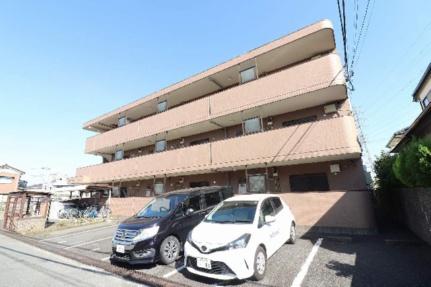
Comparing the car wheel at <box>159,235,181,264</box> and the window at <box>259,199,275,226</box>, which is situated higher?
the window at <box>259,199,275,226</box>

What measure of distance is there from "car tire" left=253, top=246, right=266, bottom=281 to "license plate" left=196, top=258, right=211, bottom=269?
0.91 metres

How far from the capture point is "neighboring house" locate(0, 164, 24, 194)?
119 ft

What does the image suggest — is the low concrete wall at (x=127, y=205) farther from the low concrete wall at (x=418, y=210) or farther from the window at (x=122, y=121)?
the low concrete wall at (x=418, y=210)

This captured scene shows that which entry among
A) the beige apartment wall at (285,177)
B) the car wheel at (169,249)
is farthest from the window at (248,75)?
the car wheel at (169,249)

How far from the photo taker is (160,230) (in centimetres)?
607

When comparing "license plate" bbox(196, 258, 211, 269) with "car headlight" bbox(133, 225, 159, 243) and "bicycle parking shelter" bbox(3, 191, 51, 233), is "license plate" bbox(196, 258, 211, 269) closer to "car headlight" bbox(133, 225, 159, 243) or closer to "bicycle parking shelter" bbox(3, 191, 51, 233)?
"car headlight" bbox(133, 225, 159, 243)

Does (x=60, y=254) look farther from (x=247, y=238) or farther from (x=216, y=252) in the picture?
(x=247, y=238)

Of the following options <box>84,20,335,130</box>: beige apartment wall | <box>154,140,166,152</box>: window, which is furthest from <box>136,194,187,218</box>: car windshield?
<box>154,140,166,152</box>: window

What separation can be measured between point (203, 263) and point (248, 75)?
1022 centimetres

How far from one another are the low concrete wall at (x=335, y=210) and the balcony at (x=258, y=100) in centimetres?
419

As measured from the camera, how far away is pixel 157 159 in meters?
14.8

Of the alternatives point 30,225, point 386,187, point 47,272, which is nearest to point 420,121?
point 386,187

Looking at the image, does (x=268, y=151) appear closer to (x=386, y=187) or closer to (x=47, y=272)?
(x=386, y=187)

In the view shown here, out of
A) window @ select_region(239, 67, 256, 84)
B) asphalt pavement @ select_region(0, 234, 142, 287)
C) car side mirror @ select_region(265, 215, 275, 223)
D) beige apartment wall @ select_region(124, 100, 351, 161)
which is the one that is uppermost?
window @ select_region(239, 67, 256, 84)
